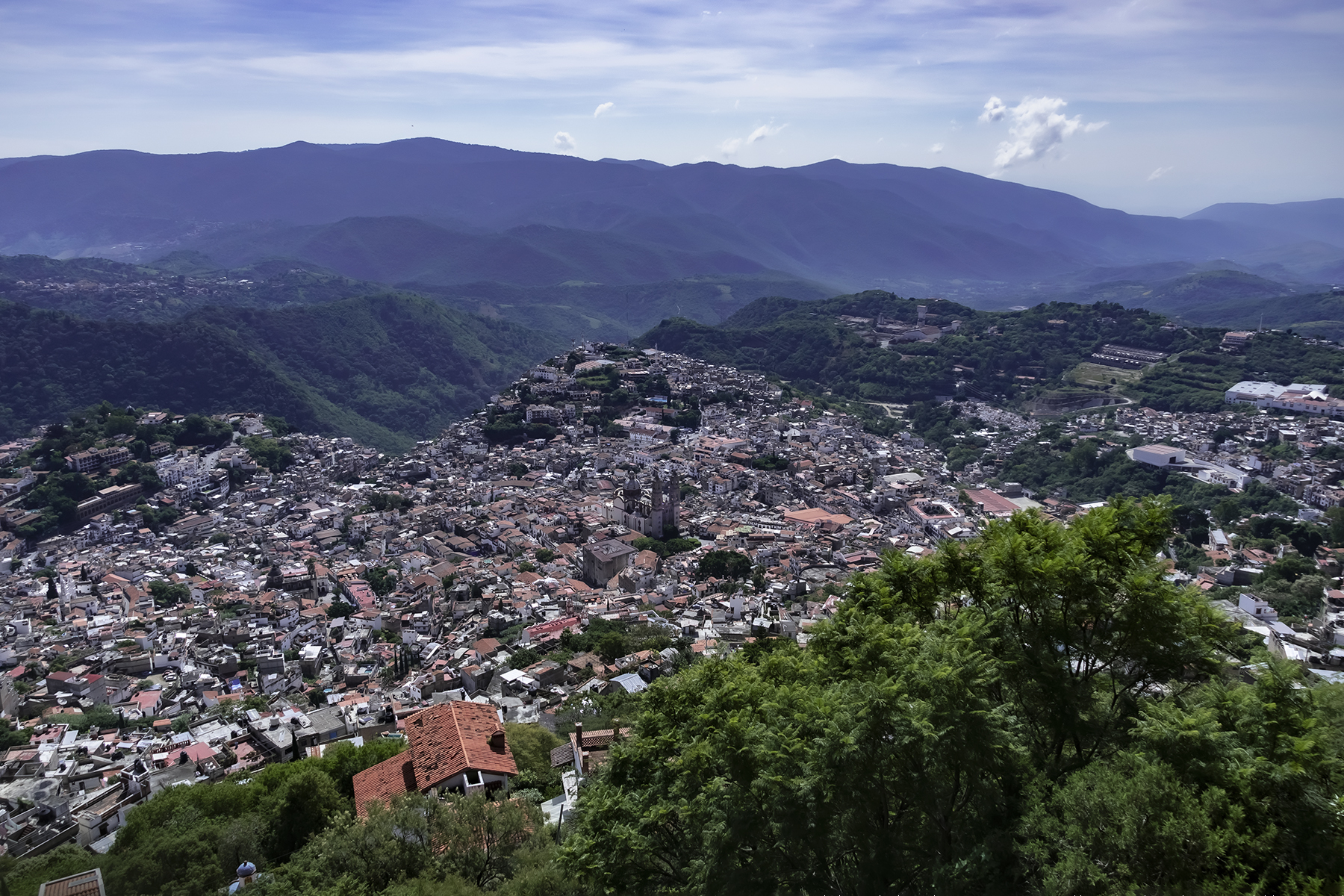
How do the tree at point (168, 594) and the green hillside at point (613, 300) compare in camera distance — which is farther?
the green hillside at point (613, 300)

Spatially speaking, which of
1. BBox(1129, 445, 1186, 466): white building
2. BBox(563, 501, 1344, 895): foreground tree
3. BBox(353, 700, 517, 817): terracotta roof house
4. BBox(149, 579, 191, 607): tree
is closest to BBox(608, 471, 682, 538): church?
BBox(149, 579, 191, 607): tree

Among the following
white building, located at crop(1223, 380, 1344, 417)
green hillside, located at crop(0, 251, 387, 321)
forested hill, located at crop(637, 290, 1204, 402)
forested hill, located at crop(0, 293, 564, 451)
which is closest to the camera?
white building, located at crop(1223, 380, 1344, 417)

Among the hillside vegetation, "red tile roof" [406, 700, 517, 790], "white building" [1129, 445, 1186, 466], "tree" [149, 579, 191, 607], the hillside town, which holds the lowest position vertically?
"tree" [149, 579, 191, 607]

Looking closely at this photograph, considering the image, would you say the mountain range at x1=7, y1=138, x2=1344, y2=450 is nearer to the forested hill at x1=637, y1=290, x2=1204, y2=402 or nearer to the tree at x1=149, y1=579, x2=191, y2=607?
the forested hill at x1=637, y1=290, x2=1204, y2=402

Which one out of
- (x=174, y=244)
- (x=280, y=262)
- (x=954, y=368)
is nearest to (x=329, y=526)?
(x=954, y=368)

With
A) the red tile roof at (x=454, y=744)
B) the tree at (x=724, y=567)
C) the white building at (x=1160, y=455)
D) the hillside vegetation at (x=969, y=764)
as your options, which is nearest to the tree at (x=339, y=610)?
the tree at (x=724, y=567)

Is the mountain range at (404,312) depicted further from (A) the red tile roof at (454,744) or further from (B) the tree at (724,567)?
(A) the red tile roof at (454,744)

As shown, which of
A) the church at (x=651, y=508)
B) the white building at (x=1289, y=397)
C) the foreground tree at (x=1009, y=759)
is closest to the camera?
the foreground tree at (x=1009, y=759)
